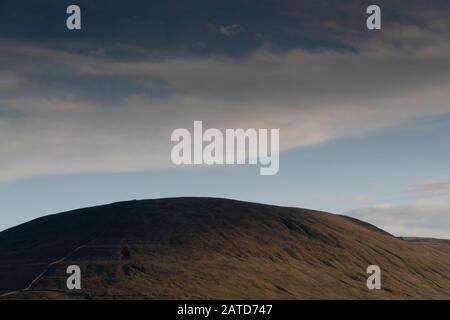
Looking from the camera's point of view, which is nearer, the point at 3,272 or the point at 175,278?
the point at 175,278

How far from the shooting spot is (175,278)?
5984 inches

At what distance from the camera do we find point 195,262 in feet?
539

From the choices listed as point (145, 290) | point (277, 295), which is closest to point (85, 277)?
point (145, 290)

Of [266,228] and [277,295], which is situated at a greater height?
[266,228]

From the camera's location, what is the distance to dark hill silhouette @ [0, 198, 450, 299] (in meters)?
147

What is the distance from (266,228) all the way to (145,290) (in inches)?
2331

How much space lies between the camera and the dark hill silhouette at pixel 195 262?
14688 centimetres

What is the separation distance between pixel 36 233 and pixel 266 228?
216ft

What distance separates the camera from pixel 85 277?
495 feet
